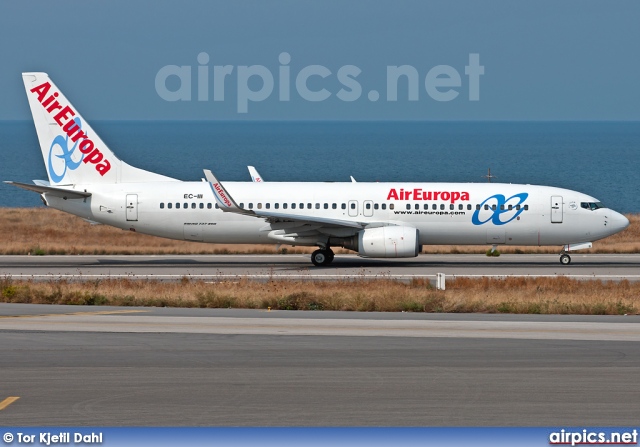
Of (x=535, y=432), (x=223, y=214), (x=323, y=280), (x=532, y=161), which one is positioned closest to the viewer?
(x=535, y=432)

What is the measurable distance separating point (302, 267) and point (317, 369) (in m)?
22.2

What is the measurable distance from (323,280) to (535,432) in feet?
70.2

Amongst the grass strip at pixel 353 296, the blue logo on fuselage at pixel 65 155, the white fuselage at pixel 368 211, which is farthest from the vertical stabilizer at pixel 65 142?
the grass strip at pixel 353 296

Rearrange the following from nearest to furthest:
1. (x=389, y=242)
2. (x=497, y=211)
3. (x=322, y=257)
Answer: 1. (x=389, y=242)
2. (x=497, y=211)
3. (x=322, y=257)

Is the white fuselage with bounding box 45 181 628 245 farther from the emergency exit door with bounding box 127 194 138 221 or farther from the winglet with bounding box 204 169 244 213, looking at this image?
the winglet with bounding box 204 169 244 213

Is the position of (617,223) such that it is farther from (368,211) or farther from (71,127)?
(71,127)

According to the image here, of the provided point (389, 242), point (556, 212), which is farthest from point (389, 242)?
point (556, 212)

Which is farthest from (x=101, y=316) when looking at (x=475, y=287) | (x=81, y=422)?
(x=475, y=287)

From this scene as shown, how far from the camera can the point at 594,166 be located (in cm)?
17000

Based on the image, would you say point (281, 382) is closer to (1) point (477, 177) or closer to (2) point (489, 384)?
(2) point (489, 384)

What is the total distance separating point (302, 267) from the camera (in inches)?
1561

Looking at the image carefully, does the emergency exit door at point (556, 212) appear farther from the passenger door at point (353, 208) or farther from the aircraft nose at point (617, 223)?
the passenger door at point (353, 208)

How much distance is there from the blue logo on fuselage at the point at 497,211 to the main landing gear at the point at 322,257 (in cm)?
585

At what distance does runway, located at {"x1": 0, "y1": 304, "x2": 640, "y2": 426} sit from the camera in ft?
47.1
